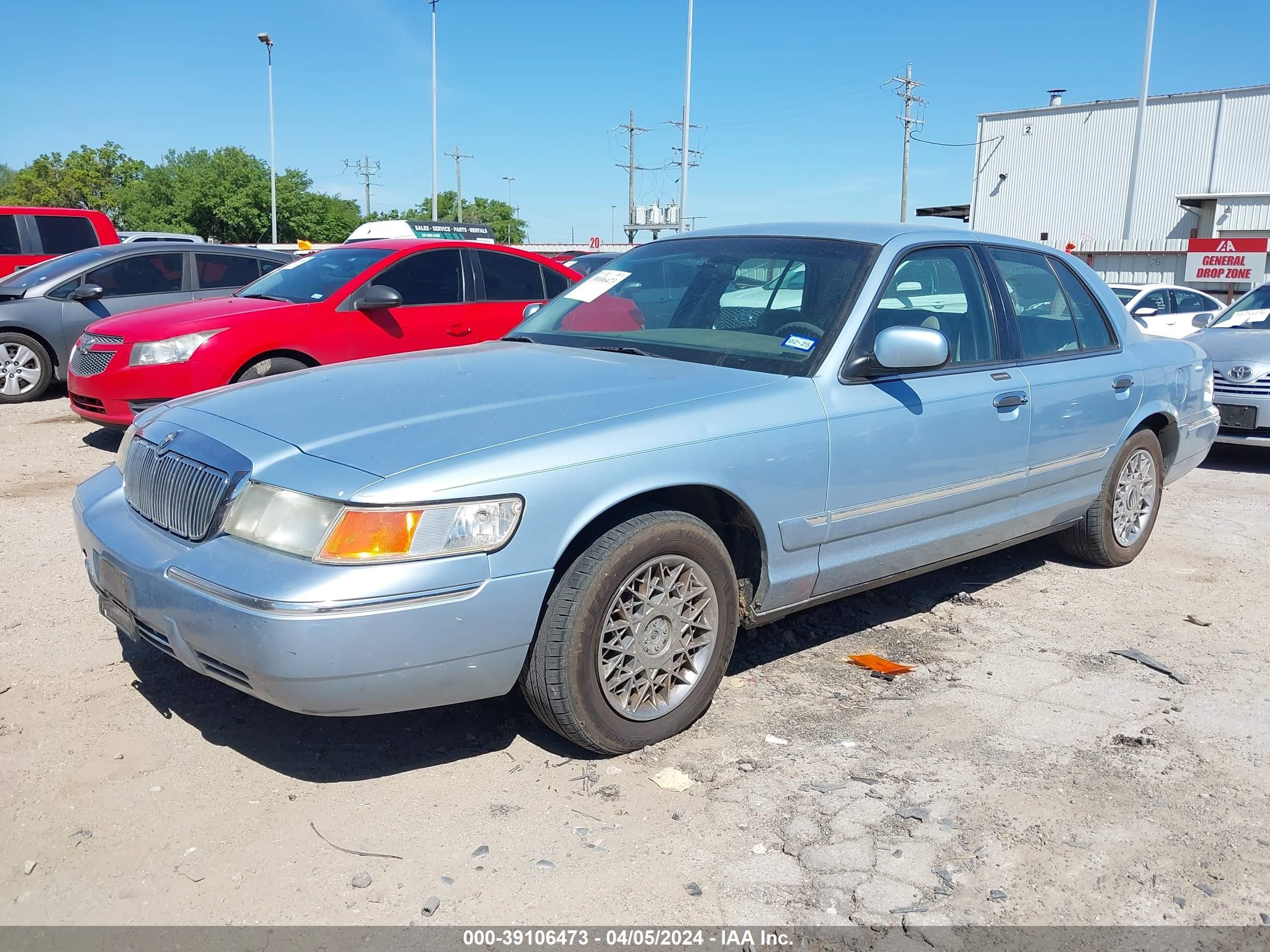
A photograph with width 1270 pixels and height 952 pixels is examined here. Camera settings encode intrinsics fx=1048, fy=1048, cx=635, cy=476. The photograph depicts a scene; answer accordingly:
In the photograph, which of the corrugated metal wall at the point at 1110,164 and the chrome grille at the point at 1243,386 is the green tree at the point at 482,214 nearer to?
the corrugated metal wall at the point at 1110,164

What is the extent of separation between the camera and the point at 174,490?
323 cm

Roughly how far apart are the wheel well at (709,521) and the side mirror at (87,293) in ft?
26.7

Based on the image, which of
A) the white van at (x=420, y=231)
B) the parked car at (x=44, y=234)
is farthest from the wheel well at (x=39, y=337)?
the white van at (x=420, y=231)

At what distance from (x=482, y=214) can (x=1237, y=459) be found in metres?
99.0

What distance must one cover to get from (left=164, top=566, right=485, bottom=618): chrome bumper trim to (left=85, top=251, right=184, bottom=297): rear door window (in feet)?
26.7

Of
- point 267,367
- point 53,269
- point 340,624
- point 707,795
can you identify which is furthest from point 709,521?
point 53,269

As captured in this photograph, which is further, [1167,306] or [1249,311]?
[1167,306]

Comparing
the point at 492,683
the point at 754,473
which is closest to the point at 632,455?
the point at 754,473

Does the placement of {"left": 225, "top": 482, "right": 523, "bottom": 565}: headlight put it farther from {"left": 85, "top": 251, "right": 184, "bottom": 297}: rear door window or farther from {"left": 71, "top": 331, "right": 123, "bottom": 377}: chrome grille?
{"left": 85, "top": 251, "right": 184, "bottom": 297}: rear door window

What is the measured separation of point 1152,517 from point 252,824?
490cm

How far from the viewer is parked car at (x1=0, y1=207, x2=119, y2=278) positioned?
13117 millimetres

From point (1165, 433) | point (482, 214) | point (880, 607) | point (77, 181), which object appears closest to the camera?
point (880, 607)

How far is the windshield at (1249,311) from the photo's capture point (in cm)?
968

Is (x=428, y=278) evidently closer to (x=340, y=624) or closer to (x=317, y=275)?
(x=317, y=275)
